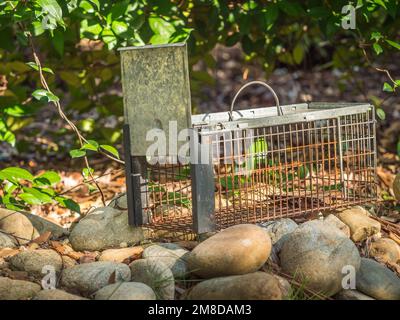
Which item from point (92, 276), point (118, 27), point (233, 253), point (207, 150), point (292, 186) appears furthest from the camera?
point (118, 27)

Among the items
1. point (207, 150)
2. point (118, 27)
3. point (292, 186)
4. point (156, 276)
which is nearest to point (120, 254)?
point (156, 276)

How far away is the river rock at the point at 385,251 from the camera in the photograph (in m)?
3.39

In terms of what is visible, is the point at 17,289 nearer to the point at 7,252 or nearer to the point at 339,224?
the point at 7,252

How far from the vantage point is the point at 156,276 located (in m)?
2.94

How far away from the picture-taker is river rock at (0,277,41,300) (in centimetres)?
287

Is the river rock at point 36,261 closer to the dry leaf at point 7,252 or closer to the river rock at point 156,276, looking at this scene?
the dry leaf at point 7,252

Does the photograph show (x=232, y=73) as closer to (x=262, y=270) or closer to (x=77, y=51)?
(x=77, y=51)

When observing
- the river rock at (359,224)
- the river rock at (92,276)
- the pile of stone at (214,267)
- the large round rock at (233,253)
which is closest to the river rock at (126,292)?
the pile of stone at (214,267)

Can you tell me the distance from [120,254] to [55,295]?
52 cm

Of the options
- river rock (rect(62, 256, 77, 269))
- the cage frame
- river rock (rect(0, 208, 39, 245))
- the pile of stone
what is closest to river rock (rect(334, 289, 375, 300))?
the pile of stone

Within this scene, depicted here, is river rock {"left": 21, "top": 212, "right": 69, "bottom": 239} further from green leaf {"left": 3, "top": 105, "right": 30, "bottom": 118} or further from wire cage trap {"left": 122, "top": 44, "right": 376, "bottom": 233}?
green leaf {"left": 3, "top": 105, "right": 30, "bottom": 118}

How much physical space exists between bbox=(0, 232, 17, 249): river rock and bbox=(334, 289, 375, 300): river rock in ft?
4.79

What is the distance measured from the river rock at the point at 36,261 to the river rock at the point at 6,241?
0.23 metres

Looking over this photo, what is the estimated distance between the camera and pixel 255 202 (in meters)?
3.62
